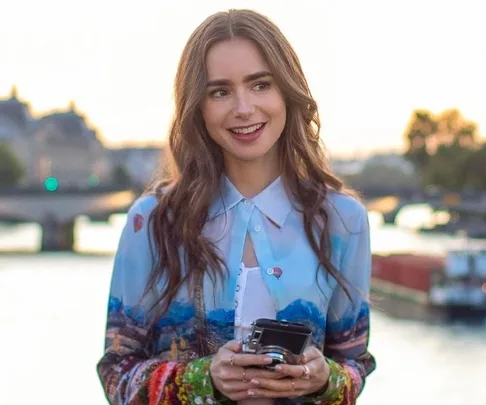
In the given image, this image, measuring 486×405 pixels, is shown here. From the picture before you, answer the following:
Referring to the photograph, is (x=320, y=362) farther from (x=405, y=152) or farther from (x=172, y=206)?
(x=405, y=152)

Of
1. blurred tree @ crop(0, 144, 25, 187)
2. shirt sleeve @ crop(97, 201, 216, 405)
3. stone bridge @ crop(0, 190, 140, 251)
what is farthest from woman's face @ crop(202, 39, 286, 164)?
blurred tree @ crop(0, 144, 25, 187)

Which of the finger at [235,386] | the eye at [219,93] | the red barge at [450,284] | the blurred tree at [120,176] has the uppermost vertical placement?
the eye at [219,93]

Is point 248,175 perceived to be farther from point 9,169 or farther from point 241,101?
point 9,169

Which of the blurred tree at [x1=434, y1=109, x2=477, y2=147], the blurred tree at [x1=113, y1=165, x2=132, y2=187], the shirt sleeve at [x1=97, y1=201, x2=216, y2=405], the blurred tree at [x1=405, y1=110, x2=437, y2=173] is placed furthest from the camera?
the blurred tree at [x1=113, y1=165, x2=132, y2=187]

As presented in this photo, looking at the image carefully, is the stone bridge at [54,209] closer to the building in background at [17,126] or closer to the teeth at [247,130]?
the building in background at [17,126]

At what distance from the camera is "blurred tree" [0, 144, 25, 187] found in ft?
146

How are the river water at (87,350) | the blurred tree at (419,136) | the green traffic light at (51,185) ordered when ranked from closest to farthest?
1. the river water at (87,350)
2. the green traffic light at (51,185)
3. the blurred tree at (419,136)

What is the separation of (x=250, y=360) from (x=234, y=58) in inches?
12.5

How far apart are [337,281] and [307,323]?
0.19 feet

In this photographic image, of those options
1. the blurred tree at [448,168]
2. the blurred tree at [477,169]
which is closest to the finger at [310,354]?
the blurred tree at [477,169]

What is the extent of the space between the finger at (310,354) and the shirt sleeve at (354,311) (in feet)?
0.39

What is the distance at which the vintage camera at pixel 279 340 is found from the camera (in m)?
1.07

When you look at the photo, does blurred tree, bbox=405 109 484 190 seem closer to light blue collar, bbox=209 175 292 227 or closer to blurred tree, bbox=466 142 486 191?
blurred tree, bbox=466 142 486 191

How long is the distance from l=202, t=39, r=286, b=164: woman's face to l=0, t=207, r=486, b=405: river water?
30.6ft
